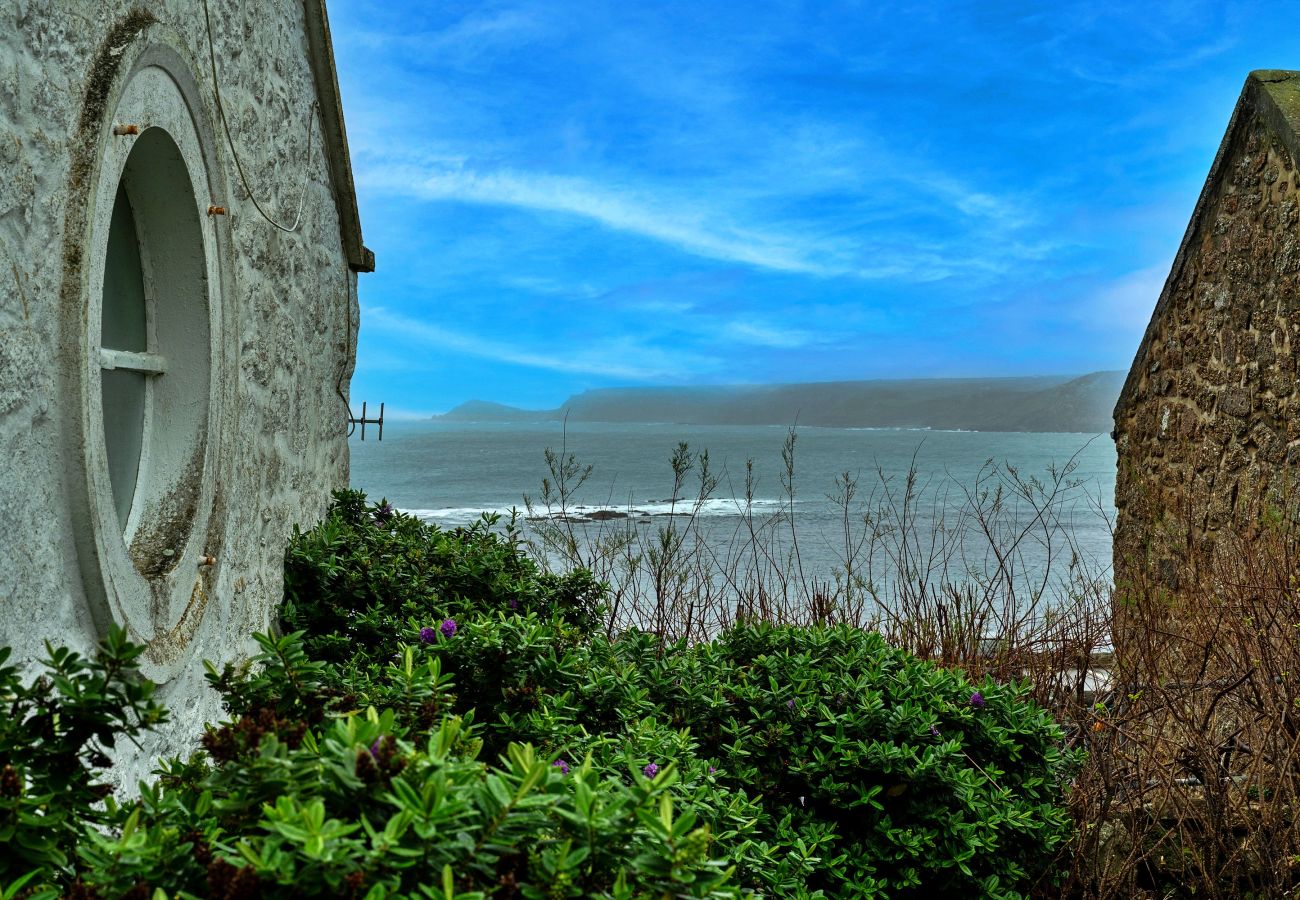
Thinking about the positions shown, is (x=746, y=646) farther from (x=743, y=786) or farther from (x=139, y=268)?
A: (x=139, y=268)

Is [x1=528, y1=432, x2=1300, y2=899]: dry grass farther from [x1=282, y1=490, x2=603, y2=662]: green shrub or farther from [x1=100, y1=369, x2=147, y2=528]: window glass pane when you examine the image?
[x1=100, y1=369, x2=147, y2=528]: window glass pane

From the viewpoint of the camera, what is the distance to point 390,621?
13.9 ft

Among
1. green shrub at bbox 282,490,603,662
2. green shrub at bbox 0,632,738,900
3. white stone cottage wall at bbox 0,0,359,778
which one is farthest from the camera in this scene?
green shrub at bbox 282,490,603,662

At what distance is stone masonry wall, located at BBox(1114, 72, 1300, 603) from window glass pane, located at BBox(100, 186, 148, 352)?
15.5ft

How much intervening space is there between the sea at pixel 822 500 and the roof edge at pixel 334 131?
65.1 inches

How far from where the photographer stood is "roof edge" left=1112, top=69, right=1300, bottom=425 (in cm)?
571

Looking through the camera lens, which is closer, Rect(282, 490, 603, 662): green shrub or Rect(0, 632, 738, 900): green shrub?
Rect(0, 632, 738, 900): green shrub

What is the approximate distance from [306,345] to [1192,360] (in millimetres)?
5641

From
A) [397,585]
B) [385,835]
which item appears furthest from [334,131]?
[385,835]

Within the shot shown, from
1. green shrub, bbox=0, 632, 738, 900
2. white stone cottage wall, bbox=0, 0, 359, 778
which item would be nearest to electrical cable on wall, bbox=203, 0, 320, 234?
white stone cottage wall, bbox=0, 0, 359, 778

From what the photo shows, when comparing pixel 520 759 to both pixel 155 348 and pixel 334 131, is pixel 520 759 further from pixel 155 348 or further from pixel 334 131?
pixel 334 131

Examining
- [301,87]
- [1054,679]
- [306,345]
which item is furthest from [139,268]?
[1054,679]

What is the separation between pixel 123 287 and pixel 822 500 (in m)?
25.6

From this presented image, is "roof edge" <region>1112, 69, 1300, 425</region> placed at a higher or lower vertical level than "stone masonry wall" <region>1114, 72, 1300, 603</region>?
higher
